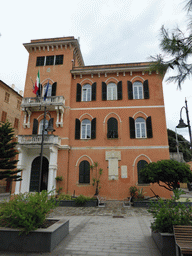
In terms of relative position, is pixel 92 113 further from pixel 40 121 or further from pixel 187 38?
pixel 187 38

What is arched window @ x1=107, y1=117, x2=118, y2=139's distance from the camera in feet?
54.5

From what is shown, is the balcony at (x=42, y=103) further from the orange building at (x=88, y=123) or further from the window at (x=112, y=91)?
the window at (x=112, y=91)

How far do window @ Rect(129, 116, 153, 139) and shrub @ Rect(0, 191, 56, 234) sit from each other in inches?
475

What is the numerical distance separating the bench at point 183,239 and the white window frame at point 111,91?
14310 mm

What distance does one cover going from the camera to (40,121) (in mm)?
17328

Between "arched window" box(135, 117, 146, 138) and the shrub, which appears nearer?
the shrub

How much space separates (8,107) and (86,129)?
12645mm

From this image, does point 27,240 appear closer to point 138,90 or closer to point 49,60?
point 138,90

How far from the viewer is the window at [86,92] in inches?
701

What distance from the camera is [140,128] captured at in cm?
1664

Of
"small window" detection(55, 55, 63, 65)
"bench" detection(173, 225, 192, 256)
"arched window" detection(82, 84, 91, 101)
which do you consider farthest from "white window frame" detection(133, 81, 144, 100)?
"bench" detection(173, 225, 192, 256)

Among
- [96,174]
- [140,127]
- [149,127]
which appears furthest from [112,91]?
[96,174]

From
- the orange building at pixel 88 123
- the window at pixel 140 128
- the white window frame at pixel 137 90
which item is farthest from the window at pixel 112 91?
the window at pixel 140 128

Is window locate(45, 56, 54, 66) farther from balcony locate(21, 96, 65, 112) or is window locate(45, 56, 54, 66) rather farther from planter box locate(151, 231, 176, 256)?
planter box locate(151, 231, 176, 256)
